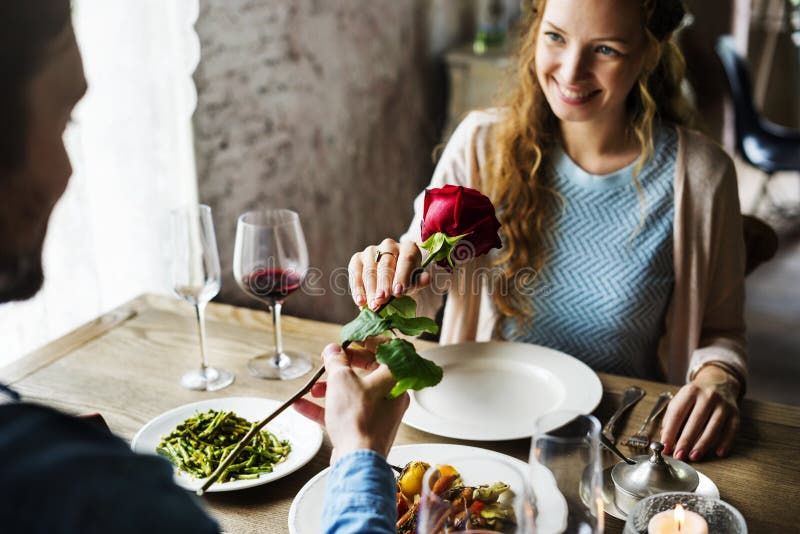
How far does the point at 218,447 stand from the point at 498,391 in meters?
0.47

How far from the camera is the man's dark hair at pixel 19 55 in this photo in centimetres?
64

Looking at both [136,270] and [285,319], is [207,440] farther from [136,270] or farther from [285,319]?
[136,270]

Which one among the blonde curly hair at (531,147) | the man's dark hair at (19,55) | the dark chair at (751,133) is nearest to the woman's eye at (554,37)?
the blonde curly hair at (531,147)

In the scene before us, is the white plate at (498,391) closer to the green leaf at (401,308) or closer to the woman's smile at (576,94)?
the green leaf at (401,308)

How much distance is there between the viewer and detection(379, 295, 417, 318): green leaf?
98 centimetres

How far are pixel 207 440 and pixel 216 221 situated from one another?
1.22m

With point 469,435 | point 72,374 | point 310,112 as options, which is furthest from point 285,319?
point 310,112

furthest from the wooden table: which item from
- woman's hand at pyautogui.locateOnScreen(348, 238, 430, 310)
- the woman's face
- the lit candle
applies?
the woman's face

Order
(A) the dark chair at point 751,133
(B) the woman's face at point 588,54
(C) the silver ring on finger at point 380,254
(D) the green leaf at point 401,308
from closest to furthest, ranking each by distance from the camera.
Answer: (D) the green leaf at point 401,308 < (C) the silver ring on finger at point 380,254 < (B) the woman's face at point 588,54 < (A) the dark chair at point 751,133

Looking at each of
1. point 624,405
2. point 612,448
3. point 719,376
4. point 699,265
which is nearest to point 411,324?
point 612,448

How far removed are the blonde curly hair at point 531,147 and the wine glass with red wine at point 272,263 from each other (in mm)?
508

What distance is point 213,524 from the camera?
64 centimetres

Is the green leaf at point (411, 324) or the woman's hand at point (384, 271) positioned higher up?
the green leaf at point (411, 324)

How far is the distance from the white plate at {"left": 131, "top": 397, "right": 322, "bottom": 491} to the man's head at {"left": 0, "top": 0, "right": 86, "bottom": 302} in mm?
413
